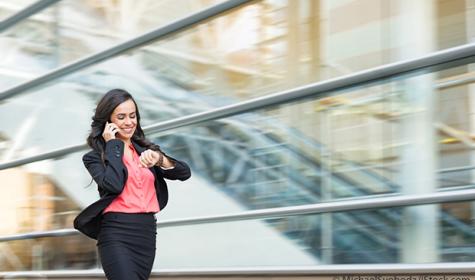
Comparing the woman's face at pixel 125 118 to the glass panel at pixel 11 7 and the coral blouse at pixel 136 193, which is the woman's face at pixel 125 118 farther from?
the glass panel at pixel 11 7

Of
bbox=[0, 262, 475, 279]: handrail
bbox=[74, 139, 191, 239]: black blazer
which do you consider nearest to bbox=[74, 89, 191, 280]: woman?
bbox=[74, 139, 191, 239]: black blazer

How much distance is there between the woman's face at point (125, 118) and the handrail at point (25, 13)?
18.6 feet

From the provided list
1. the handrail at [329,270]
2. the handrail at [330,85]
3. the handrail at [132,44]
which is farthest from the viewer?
the handrail at [132,44]

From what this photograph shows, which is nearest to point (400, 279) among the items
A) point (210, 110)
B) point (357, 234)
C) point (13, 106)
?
point (357, 234)

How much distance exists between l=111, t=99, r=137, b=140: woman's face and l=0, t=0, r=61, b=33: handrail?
18.6ft

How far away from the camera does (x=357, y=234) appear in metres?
5.51

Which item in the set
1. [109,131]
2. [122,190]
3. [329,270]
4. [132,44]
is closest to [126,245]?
[122,190]

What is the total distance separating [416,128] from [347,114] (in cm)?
62

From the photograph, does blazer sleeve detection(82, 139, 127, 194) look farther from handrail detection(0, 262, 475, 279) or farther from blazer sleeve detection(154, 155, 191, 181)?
handrail detection(0, 262, 475, 279)

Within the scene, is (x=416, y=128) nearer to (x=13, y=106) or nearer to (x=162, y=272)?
(x=162, y=272)

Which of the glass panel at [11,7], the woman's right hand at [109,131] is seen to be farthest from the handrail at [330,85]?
the glass panel at [11,7]

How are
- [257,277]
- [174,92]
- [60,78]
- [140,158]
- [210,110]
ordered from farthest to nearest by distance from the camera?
[60,78] < [174,92] < [210,110] < [257,277] < [140,158]

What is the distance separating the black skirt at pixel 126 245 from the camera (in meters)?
4.16

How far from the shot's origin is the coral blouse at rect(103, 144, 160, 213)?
4.24 m
